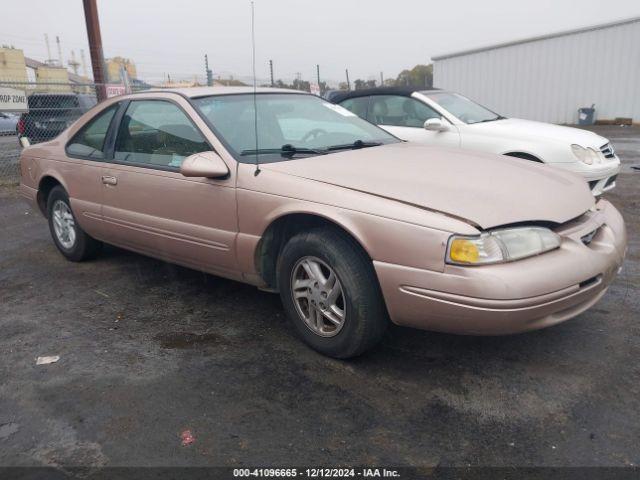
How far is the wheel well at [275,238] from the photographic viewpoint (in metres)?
3.19

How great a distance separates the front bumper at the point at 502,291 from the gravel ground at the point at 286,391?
14.4 inches

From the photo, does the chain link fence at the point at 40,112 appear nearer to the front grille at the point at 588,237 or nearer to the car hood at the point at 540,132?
the car hood at the point at 540,132

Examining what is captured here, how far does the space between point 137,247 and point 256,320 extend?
1.23m

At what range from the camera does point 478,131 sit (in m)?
6.39

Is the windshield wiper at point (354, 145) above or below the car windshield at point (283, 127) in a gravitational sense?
below

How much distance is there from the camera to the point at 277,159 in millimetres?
3445

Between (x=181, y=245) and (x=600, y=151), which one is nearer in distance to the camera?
(x=181, y=245)

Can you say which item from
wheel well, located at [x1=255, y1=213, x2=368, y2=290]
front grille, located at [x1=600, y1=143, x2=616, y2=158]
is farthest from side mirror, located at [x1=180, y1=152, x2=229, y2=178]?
front grille, located at [x1=600, y1=143, x2=616, y2=158]

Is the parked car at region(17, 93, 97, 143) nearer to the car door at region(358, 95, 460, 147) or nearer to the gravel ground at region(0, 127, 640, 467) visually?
the car door at region(358, 95, 460, 147)

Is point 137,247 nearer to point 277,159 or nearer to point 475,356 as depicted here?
point 277,159

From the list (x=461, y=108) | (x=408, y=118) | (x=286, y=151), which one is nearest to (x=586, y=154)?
(x=461, y=108)

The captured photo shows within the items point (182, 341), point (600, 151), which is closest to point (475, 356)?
point (182, 341)

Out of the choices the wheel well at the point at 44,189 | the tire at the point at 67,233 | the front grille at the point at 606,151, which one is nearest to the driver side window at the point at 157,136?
the tire at the point at 67,233

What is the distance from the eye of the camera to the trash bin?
63.3 feet
